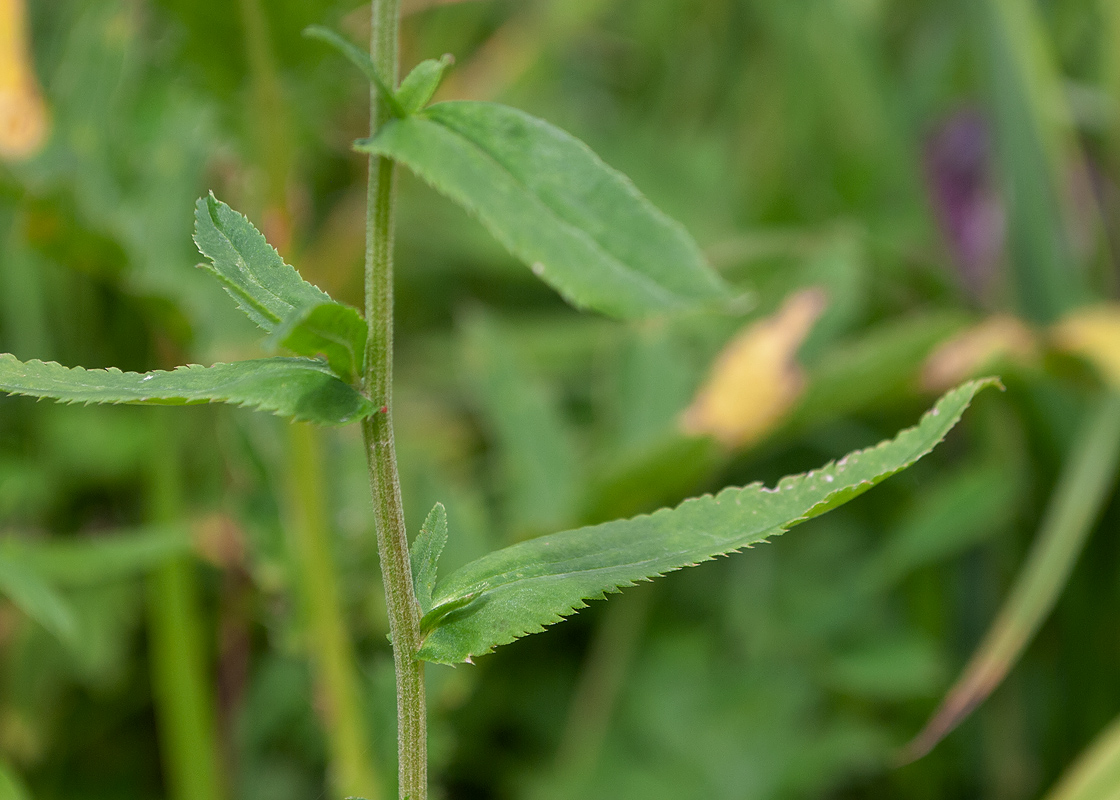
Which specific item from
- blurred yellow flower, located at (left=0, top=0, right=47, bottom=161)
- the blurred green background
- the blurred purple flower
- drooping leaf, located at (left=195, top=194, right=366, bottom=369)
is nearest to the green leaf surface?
drooping leaf, located at (left=195, top=194, right=366, bottom=369)

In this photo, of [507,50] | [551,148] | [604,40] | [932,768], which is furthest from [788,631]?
[604,40]

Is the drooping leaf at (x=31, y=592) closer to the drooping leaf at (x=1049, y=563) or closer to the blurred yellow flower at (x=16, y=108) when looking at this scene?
the blurred yellow flower at (x=16, y=108)

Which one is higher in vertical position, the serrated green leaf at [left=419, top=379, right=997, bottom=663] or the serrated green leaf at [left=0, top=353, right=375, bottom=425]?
the serrated green leaf at [left=0, top=353, right=375, bottom=425]

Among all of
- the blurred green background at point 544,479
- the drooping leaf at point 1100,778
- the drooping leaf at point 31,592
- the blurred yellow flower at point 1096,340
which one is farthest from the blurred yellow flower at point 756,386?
the drooping leaf at point 31,592

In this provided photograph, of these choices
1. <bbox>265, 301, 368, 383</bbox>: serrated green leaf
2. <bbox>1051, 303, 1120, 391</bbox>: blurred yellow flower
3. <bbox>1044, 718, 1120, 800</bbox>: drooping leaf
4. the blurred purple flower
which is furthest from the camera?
the blurred purple flower

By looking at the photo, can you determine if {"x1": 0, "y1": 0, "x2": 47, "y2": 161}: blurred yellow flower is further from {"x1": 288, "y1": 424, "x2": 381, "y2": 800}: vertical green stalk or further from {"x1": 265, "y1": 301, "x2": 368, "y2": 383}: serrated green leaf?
{"x1": 265, "y1": 301, "x2": 368, "y2": 383}: serrated green leaf

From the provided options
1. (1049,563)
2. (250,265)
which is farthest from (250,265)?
(1049,563)

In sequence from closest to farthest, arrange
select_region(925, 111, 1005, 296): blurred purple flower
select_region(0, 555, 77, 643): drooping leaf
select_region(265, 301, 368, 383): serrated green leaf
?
select_region(265, 301, 368, 383): serrated green leaf → select_region(0, 555, 77, 643): drooping leaf → select_region(925, 111, 1005, 296): blurred purple flower
